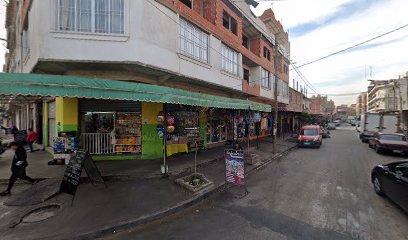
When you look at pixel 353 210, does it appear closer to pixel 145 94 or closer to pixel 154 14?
pixel 145 94

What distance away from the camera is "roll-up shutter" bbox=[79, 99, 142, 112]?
10227mm

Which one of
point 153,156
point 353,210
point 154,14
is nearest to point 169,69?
point 154,14

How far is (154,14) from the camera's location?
905 cm

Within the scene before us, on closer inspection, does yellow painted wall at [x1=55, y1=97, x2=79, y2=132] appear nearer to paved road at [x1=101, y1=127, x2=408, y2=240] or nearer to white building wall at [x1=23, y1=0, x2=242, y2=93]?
white building wall at [x1=23, y1=0, x2=242, y2=93]

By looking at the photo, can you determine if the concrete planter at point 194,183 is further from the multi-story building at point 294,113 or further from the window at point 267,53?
the multi-story building at point 294,113

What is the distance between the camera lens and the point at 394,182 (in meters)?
5.62

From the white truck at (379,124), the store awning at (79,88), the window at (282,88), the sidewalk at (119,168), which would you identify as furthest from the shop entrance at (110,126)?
the white truck at (379,124)

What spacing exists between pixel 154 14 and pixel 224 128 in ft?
34.9

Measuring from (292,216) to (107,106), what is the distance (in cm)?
947

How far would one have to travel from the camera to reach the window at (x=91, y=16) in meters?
8.05

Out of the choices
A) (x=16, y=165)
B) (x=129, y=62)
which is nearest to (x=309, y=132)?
(x=129, y=62)

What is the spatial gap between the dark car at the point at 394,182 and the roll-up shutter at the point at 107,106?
10.1m

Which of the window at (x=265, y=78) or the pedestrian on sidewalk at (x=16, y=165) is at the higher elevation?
the window at (x=265, y=78)

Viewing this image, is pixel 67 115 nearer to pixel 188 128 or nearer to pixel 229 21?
pixel 188 128
